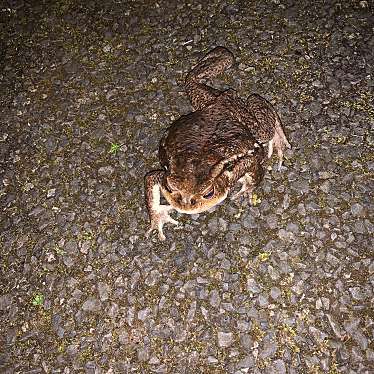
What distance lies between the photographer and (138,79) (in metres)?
4.82

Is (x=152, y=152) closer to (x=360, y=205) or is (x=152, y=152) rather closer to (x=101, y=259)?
(x=101, y=259)

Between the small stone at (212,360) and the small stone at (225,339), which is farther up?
the small stone at (225,339)

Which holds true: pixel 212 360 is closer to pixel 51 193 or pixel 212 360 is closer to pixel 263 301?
pixel 263 301

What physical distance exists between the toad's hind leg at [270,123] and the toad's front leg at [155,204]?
96 centimetres

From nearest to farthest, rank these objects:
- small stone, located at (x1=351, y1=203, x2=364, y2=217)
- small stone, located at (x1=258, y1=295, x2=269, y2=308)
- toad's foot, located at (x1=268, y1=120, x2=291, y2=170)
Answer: small stone, located at (x1=258, y1=295, x2=269, y2=308) < small stone, located at (x1=351, y1=203, x2=364, y2=217) < toad's foot, located at (x1=268, y1=120, x2=291, y2=170)

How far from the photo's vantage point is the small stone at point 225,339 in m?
3.52

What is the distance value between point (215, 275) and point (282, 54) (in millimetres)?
2342

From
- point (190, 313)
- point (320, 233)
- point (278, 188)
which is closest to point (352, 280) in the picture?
point (320, 233)

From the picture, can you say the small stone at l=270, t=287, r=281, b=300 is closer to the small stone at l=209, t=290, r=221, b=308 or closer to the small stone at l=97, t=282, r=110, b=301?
the small stone at l=209, t=290, r=221, b=308

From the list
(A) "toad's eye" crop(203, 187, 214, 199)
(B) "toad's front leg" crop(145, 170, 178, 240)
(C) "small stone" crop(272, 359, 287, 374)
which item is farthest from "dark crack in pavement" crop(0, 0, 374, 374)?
(A) "toad's eye" crop(203, 187, 214, 199)

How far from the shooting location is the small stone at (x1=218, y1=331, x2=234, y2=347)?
352 cm

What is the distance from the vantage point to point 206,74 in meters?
4.54

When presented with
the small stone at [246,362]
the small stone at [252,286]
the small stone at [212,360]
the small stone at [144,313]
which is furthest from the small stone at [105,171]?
the small stone at [246,362]

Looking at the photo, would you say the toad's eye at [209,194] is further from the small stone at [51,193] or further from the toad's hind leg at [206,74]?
the small stone at [51,193]
